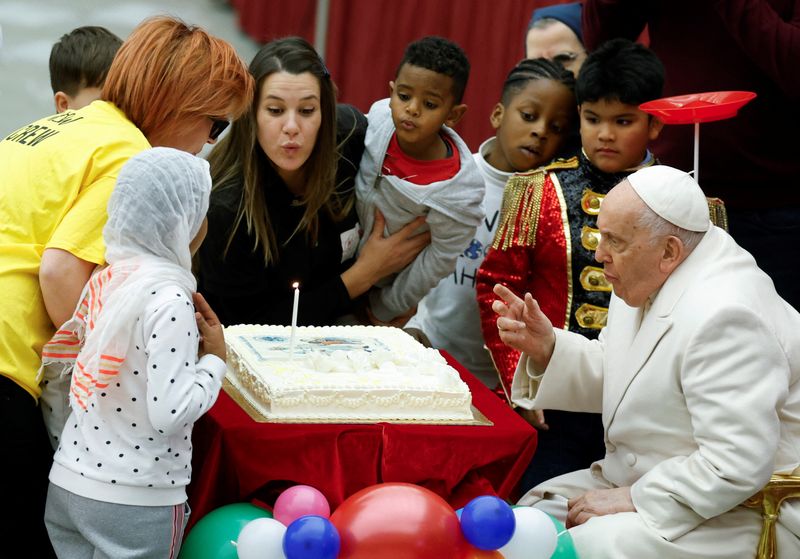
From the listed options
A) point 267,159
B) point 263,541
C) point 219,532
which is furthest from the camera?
point 267,159

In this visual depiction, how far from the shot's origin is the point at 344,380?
9.80 feet

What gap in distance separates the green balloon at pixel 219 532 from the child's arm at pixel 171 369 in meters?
0.39

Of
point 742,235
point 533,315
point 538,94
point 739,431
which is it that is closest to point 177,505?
point 533,315

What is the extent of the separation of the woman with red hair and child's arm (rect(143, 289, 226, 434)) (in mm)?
304

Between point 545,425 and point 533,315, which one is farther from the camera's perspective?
point 545,425

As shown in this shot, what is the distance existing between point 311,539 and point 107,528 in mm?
516

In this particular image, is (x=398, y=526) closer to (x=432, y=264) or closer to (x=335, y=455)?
(x=335, y=455)

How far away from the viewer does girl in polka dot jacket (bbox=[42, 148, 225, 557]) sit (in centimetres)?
250

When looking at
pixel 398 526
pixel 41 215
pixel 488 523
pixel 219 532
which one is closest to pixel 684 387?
pixel 488 523

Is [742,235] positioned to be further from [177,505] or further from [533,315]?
[177,505]

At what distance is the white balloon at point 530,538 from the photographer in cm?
267

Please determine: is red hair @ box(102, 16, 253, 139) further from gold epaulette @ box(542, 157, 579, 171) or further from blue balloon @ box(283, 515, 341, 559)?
gold epaulette @ box(542, 157, 579, 171)

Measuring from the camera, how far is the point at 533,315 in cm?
321

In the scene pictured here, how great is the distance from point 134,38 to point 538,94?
162cm
